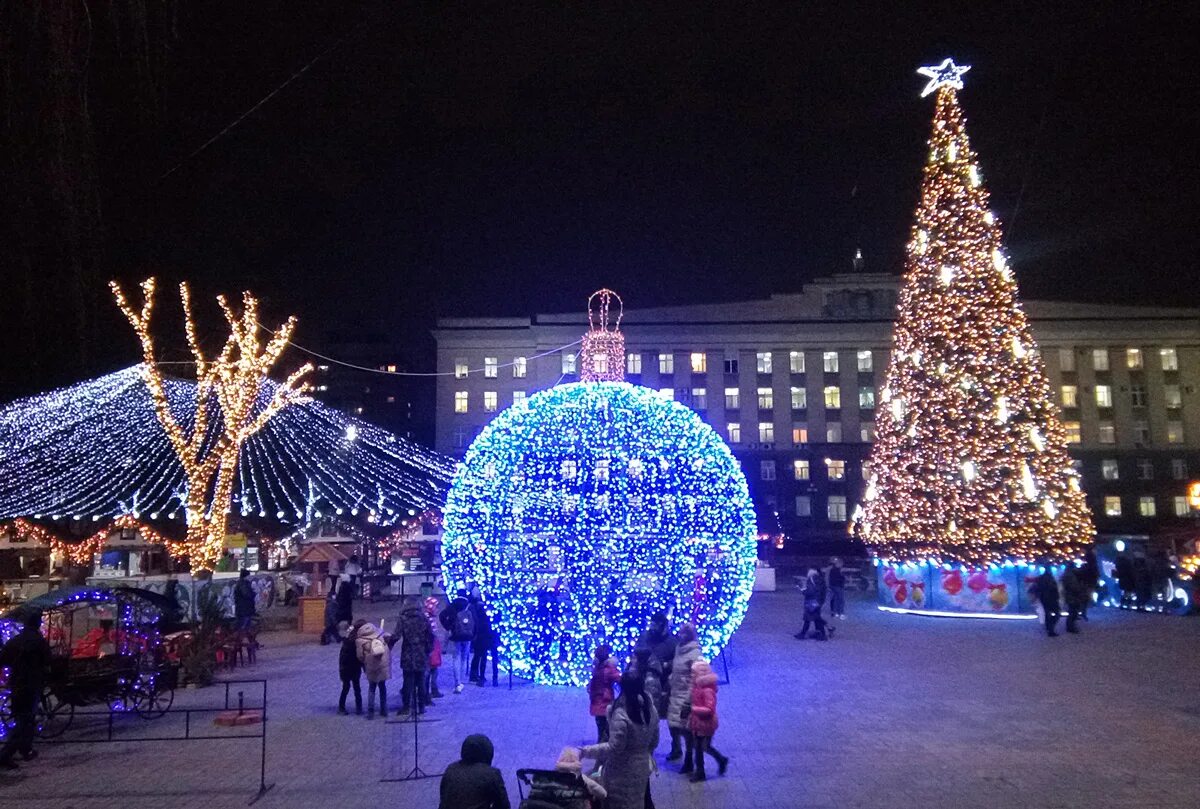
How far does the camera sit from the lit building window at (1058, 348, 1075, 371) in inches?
2584

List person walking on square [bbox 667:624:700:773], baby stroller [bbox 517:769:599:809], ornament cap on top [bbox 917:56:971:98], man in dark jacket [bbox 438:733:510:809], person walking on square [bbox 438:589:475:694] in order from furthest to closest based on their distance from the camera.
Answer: ornament cap on top [bbox 917:56:971:98] → person walking on square [bbox 438:589:475:694] → person walking on square [bbox 667:624:700:773] → baby stroller [bbox 517:769:599:809] → man in dark jacket [bbox 438:733:510:809]

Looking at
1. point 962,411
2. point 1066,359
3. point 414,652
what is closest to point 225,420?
point 414,652

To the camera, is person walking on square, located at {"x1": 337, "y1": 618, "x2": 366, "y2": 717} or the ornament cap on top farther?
the ornament cap on top

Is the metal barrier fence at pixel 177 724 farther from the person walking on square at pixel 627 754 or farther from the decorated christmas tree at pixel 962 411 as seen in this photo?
the decorated christmas tree at pixel 962 411

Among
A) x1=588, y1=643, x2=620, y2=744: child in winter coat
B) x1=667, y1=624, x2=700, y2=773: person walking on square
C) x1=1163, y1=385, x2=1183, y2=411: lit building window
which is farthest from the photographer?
x1=1163, y1=385, x2=1183, y2=411: lit building window

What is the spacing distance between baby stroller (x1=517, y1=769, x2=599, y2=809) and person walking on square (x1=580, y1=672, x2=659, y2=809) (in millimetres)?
915

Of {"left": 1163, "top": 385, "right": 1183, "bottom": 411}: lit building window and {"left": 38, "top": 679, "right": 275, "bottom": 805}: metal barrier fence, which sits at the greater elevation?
{"left": 1163, "top": 385, "right": 1183, "bottom": 411}: lit building window

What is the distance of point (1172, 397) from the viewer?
64.6 m

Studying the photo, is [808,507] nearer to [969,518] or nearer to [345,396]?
[969,518]

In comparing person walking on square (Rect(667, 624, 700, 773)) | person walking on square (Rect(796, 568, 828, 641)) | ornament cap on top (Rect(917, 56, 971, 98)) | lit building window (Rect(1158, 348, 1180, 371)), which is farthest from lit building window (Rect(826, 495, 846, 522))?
person walking on square (Rect(667, 624, 700, 773))

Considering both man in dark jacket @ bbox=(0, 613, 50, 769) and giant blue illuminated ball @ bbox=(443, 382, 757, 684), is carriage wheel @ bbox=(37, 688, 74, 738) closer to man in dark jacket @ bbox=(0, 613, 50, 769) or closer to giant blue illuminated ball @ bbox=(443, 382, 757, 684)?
man in dark jacket @ bbox=(0, 613, 50, 769)

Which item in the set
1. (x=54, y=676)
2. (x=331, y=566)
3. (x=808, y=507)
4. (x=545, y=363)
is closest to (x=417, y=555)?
(x=331, y=566)

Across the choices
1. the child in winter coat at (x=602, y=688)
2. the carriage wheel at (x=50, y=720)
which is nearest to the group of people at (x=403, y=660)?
the child in winter coat at (x=602, y=688)

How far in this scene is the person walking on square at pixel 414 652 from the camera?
11.3 meters
